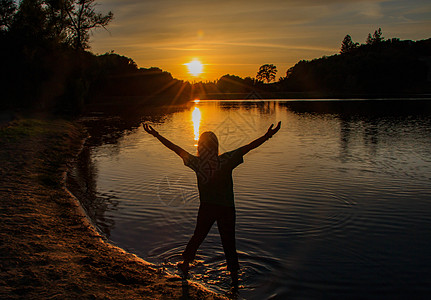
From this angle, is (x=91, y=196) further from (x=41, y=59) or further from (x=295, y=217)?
A: (x=41, y=59)

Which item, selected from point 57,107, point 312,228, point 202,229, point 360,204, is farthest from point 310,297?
point 57,107

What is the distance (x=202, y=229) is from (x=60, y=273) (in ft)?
6.60

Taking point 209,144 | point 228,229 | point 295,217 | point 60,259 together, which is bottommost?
point 295,217

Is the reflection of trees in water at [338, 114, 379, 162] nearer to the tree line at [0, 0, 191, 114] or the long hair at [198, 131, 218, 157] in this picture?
the long hair at [198, 131, 218, 157]

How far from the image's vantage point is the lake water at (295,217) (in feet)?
19.8

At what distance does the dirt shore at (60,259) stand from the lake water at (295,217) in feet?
1.74

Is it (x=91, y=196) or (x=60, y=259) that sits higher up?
(x=60, y=259)

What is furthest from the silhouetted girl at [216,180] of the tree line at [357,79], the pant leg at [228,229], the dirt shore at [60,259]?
the tree line at [357,79]

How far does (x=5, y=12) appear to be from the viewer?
39.3m

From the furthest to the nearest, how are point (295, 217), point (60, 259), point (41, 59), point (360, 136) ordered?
1. point (41, 59)
2. point (360, 136)
3. point (295, 217)
4. point (60, 259)

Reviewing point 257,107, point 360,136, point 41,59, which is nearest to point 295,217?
point 360,136

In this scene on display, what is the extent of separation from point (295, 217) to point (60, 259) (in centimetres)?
514

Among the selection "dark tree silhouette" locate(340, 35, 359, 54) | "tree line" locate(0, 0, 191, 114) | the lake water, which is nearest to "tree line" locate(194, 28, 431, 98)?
"dark tree silhouette" locate(340, 35, 359, 54)

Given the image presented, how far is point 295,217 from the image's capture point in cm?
888
